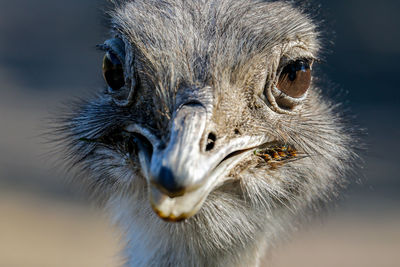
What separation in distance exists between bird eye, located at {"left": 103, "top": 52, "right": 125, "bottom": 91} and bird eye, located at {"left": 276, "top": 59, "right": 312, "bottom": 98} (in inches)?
26.2

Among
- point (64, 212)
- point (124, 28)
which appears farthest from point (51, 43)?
point (124, 28)

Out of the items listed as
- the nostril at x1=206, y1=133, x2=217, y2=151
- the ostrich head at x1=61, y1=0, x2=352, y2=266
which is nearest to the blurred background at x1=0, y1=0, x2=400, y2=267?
the ostrich head at x1=61, y1=0, x2=352, y2=266

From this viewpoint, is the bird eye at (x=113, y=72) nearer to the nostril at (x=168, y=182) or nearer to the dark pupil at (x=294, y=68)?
the dark pupil at (x=294, y=68)

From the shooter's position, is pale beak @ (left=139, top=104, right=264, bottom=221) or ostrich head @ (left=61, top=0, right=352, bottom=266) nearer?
pale beak @ (left=139, top=104, right=264, bottom=221)

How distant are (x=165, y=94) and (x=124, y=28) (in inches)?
19.6

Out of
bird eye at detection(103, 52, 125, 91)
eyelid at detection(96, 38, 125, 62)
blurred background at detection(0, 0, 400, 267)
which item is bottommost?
bird eye at detection(103, 52, 125, 91)

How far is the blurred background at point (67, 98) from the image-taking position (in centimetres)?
873

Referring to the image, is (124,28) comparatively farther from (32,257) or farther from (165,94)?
(32,257)

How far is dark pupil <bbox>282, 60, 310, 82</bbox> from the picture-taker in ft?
10.7

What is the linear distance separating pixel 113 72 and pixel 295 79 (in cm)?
77

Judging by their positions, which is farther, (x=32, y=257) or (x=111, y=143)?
(x=32, y=257)

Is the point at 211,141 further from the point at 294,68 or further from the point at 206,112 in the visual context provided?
the point at 294,68

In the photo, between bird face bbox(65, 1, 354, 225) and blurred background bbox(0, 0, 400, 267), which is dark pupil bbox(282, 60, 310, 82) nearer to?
bird face bbox(65, 1, 354, 225)

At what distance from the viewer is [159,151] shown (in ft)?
8.46
